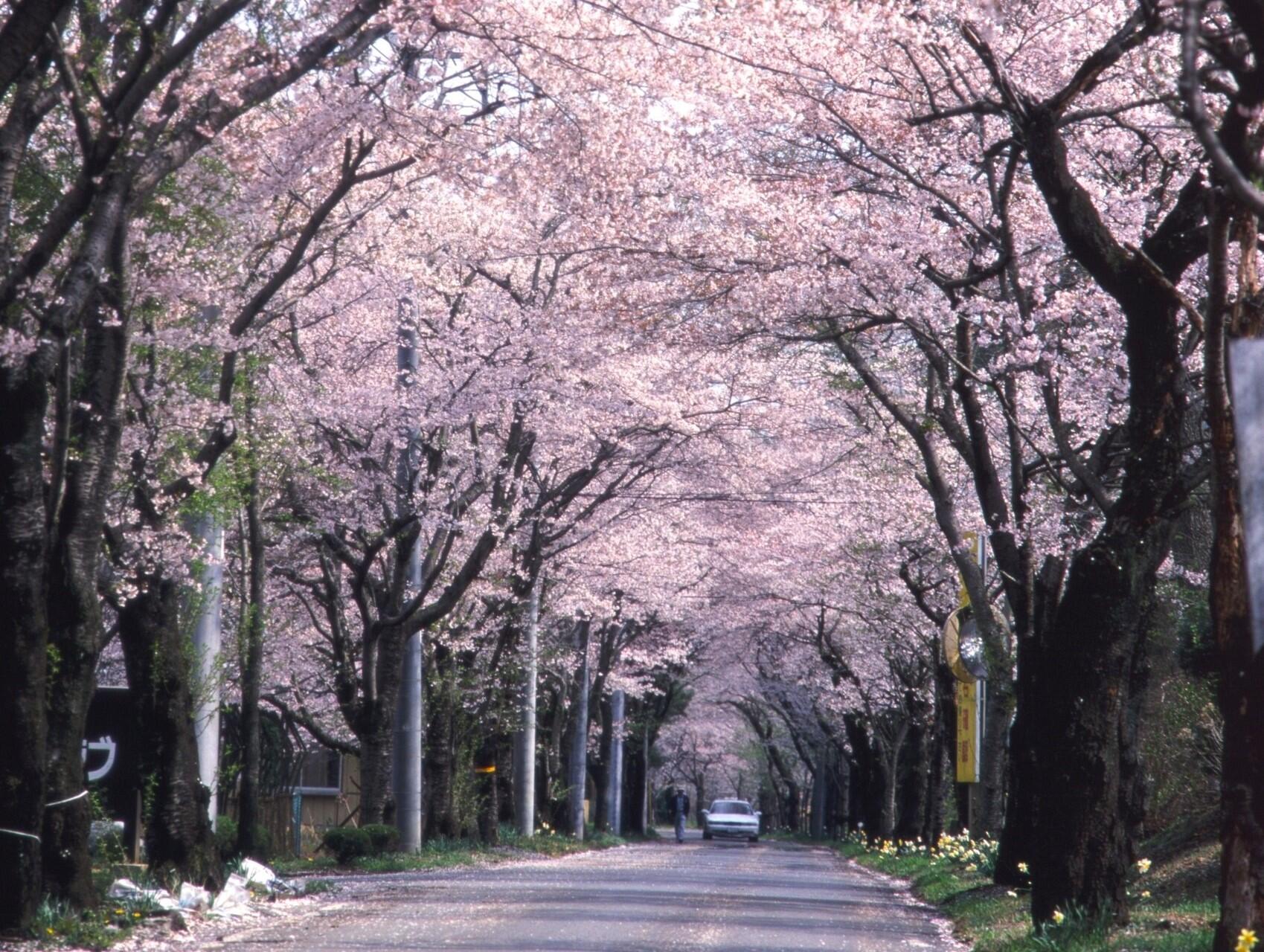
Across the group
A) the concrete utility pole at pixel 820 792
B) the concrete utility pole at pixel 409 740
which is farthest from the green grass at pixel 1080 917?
the concrete utility pole at pixel 820 792

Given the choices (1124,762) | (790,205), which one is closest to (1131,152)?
(790,205)

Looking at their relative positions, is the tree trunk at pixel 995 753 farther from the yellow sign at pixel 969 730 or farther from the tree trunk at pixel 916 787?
the tree trunk at pixel 916 787

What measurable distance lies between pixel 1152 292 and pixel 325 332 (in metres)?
15.8

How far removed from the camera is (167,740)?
1473cm

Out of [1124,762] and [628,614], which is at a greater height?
[628,614]

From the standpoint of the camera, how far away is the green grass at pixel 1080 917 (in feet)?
35.4

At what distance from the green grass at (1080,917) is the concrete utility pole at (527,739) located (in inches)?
402

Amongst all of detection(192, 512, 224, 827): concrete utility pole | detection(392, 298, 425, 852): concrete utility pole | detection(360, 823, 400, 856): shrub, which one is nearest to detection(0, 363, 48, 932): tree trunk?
detection(192, 512, 224, 827): concrete utility pole

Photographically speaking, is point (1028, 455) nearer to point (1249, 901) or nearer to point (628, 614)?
point (1249, 901)

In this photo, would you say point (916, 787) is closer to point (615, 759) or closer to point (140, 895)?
point (615, 759)

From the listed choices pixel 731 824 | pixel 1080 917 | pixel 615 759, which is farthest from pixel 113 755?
pixel 731 824

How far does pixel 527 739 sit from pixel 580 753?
299 inches

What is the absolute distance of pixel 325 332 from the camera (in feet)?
80.9

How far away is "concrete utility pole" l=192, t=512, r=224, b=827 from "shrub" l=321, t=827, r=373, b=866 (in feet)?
20.9
